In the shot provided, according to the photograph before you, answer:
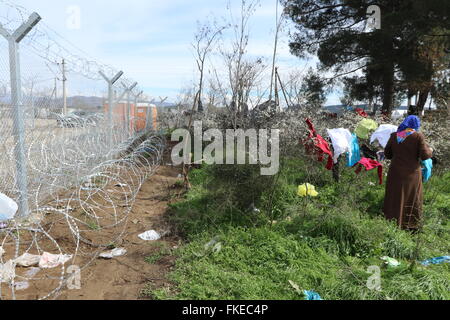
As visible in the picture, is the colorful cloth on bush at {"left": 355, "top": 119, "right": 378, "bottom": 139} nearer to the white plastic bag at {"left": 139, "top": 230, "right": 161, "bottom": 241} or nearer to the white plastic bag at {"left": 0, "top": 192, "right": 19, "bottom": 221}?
the white plastic bag at {"left": 139, "top": 230, "right": 161, "bottom": 241}

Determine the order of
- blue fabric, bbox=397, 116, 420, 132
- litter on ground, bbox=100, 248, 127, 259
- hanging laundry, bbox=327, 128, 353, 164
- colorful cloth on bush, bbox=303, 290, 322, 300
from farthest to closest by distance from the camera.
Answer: hanging laundry, bbox=327, 128, 353, 164
blue fabric, bbox=397, 116, 420, 132
litter on ground, bbox=100, 248, 127, 259
colorful cloth on bush, bbox=303, 290, 322, 300

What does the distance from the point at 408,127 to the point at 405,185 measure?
2.39ft

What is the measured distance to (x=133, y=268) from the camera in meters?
3.22

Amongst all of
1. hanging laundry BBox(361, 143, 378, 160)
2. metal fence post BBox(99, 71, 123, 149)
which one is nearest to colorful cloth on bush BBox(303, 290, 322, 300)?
hanging laundry BBox(361, 143, 378, 160)

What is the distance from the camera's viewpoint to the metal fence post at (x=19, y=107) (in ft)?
11.8

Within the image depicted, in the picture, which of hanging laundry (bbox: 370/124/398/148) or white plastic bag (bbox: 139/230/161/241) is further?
hanging laundry (bbox: 370/124/398/148)

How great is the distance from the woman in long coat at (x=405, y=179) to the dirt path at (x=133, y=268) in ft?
9.17

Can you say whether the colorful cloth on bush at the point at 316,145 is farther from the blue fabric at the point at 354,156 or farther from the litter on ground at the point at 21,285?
the litter on ground at the point at 21,285

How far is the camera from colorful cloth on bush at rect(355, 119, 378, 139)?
570 centimetres

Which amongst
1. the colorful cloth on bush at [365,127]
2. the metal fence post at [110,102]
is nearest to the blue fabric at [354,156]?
the colorful cloth on bush at [365,127]

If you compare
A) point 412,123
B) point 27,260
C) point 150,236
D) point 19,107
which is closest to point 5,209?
point 27,260

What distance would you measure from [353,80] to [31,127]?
1238 cm
